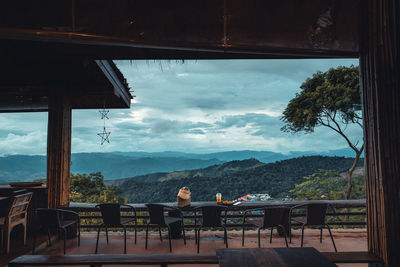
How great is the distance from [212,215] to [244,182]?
8.35 metres

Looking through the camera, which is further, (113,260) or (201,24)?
(201,24)

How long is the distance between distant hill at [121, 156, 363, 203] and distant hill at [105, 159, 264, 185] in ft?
2.00

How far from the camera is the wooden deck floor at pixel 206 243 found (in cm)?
417

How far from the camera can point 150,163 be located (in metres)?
15.4

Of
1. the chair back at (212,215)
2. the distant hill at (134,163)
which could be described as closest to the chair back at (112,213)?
the chair back at (212,215)

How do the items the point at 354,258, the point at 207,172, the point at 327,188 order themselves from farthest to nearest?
the point at 207,172 → the point at 327,188 → the point at 354,258

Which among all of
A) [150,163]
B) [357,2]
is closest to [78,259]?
[357,2]

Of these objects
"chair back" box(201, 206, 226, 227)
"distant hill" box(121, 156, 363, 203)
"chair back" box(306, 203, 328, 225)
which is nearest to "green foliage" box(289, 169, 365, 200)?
"distant hill" box(121, 156, 363, 203)

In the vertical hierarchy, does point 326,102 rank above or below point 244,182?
above

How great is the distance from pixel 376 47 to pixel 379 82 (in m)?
0.33

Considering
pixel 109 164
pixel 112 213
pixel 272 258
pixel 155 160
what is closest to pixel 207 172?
pixel 155 160

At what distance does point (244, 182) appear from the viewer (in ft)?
39.5

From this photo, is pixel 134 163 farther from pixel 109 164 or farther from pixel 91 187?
pixel 91 187

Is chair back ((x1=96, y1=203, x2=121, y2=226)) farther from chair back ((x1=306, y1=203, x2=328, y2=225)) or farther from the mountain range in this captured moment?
the mountain range
